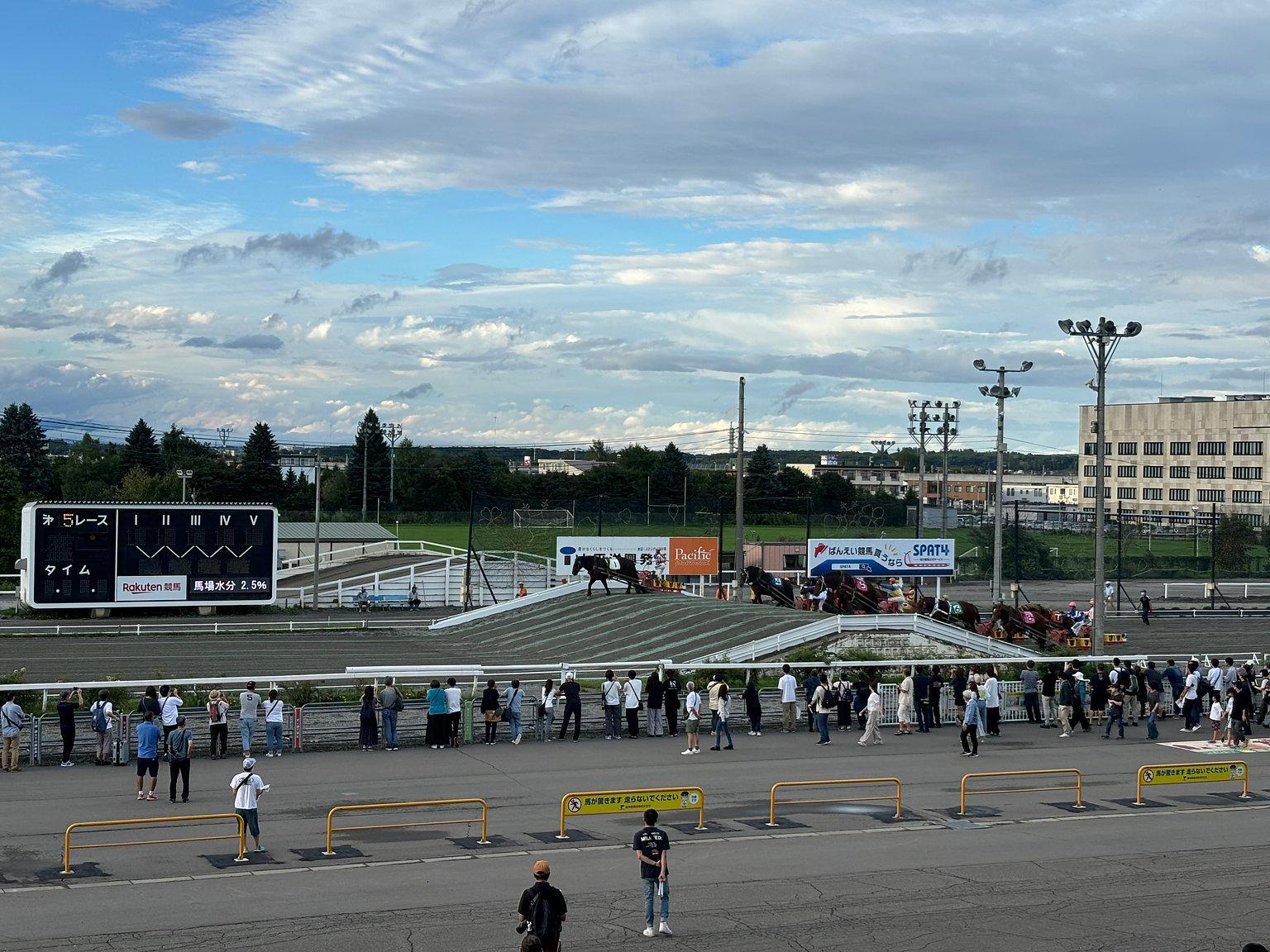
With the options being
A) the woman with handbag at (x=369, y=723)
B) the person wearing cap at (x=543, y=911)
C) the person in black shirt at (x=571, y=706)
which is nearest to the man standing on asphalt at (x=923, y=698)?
the person in black shirt at (x=571, y=706)

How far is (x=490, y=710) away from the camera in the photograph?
25.0 m

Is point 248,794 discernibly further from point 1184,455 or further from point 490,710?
point 1184,455

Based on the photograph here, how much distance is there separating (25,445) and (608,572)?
104 m

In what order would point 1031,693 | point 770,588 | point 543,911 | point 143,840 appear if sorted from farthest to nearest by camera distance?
point 770,588 → point 1031,693 → point 143,840 → point 543,911

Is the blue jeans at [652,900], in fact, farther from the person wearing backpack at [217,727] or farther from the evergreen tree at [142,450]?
the evergreen tree at [142,450]

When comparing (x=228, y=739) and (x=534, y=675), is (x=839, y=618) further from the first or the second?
(x=228, y=739)

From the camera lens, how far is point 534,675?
32.7 m

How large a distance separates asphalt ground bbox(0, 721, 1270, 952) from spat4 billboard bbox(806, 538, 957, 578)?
30222 mm

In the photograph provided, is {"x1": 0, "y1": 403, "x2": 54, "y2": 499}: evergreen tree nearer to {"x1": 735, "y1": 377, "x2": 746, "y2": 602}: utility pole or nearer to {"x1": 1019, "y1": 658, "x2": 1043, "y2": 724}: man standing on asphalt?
{"x1": 735, "y1": 377, "x2": 746, "y2": 602}: utility pole

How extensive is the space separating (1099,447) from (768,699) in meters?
13.4

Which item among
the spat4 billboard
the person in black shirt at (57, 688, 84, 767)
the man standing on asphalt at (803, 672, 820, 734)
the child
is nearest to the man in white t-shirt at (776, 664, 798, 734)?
the man standing on asphalt at (803, 672, 820, 734)

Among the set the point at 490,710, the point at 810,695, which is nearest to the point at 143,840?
the point at 490,710

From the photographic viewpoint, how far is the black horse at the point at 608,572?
53.9 metres

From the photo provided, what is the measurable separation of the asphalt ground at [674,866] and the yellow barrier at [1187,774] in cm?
37
